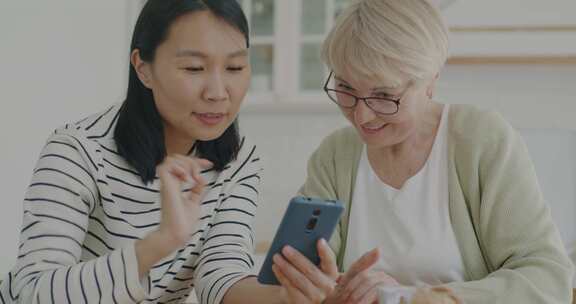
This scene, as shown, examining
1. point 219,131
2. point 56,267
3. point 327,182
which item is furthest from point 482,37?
point 56,267

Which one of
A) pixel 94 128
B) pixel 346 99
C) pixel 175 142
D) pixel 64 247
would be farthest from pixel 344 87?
pixel 64 247

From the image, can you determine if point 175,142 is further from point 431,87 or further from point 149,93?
point 431,87

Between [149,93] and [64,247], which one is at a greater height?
[149,93]

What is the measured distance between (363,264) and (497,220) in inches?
14.6

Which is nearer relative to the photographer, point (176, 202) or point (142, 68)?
point (176, 202)

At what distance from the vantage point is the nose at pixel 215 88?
1.34 metres

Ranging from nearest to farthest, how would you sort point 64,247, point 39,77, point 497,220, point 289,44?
point 64,247 < point 497,220 < point 39,77 < point 289,44

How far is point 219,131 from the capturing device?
1.39 metres

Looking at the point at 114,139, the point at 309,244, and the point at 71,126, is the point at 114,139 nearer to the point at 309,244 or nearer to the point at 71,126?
the point at 71,126

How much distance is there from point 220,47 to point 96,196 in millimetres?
346

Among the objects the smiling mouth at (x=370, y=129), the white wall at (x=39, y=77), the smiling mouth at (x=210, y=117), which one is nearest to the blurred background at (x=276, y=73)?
the white wall at (x=39, y=77)

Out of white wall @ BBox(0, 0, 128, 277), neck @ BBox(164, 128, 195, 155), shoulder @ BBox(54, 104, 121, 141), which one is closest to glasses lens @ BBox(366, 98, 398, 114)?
neck @ BBox(164, 128, 195, 155)

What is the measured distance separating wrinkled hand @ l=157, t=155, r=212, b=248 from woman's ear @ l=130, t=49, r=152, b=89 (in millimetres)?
266

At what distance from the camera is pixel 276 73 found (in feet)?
12.2
